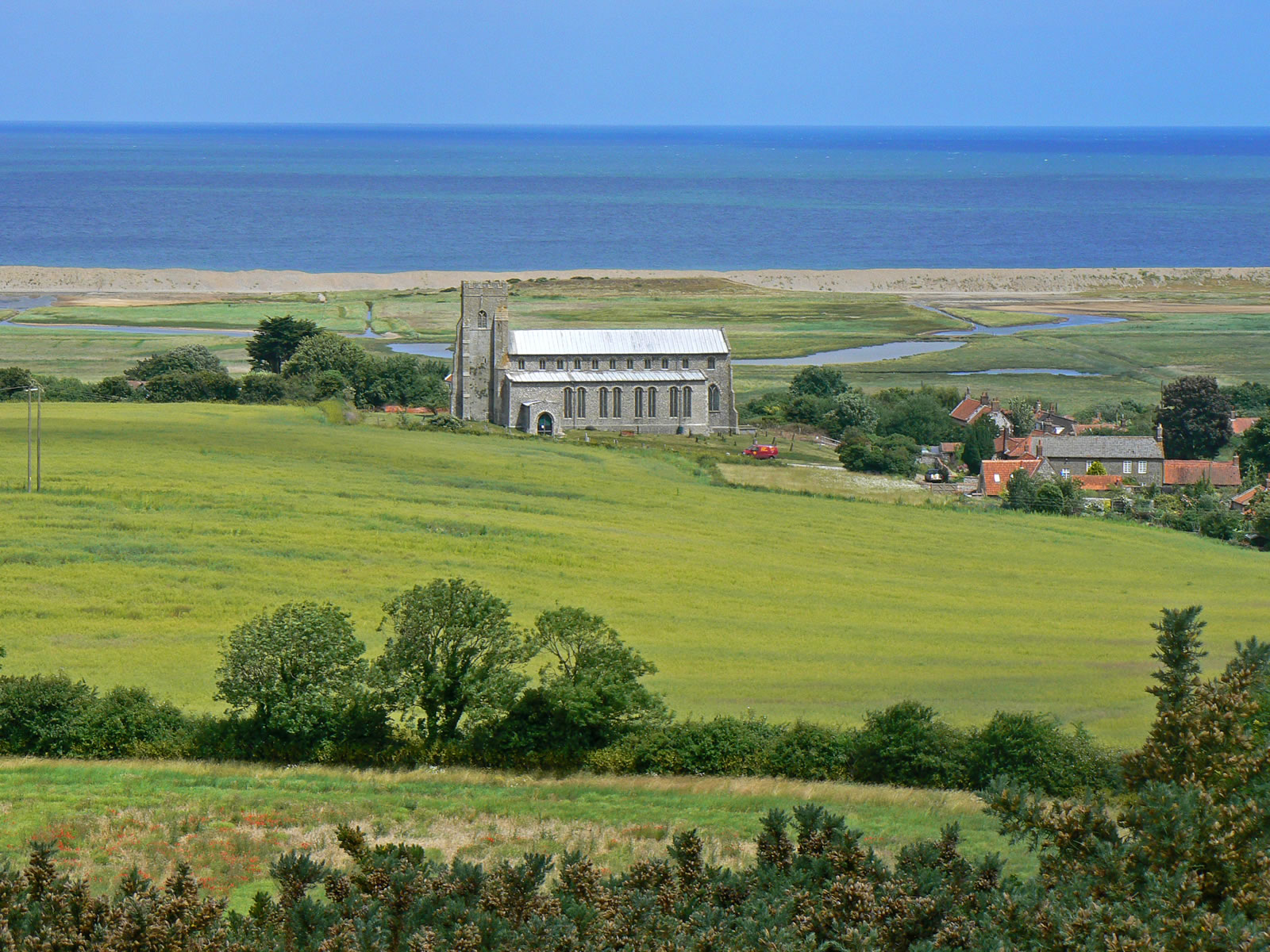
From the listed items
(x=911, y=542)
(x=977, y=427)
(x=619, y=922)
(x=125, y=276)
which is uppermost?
(x=125, y=276)

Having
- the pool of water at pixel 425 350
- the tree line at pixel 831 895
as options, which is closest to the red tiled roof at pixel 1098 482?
the pool of water at pixel 425 350

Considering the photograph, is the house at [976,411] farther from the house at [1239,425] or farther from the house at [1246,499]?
the house at [1246,499]

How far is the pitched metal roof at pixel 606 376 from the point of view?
79.7 metres

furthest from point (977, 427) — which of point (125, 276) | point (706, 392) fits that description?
point (125, 276)

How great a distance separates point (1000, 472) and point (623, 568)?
2951 centimetres

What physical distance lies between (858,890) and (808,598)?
25.7 meters

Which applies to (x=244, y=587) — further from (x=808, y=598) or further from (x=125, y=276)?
(x=125, y=276)

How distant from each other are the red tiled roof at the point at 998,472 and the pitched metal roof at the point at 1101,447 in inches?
95.8

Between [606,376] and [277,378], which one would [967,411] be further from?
[277,378]

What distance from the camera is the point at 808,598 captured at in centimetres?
4328

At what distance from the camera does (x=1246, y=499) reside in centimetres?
6488

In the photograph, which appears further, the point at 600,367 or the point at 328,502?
the point at 600,367

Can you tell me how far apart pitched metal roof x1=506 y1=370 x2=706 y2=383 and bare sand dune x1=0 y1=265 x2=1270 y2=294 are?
76656mm

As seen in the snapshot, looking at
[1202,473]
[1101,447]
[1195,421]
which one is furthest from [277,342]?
[1202,473]
